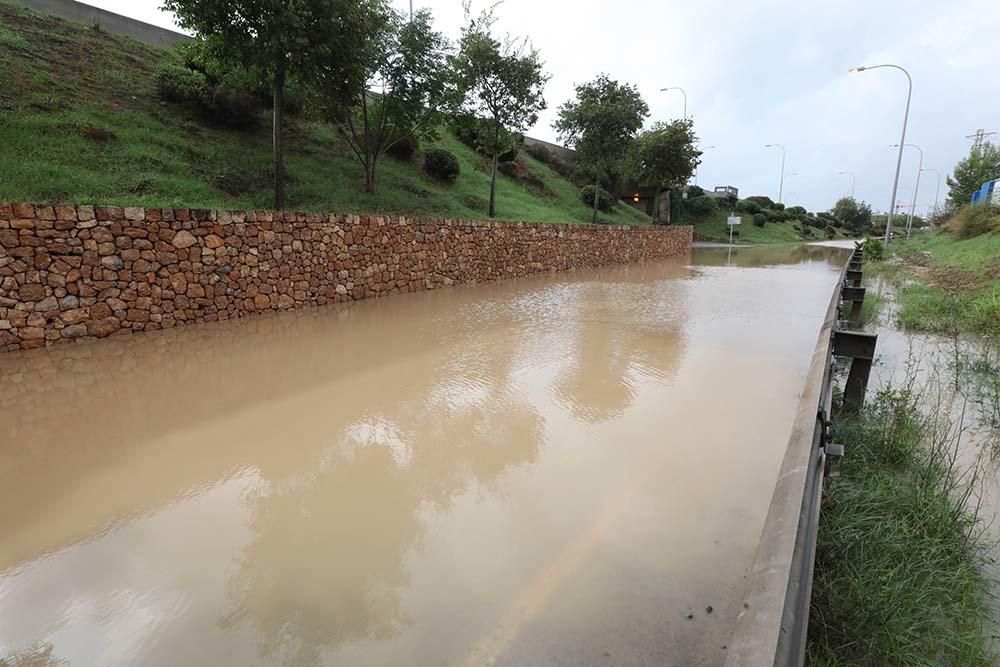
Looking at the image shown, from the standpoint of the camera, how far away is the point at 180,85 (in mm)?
13164

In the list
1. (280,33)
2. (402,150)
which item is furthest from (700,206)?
(280,33)

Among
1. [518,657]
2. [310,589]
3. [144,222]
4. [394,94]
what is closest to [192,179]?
[144,222]

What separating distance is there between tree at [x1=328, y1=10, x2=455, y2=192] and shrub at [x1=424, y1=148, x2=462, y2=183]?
12.2ft

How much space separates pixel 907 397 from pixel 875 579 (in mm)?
2666

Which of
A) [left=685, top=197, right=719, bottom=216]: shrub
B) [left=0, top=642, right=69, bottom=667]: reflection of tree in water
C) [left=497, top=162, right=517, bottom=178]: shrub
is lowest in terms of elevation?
[left=0, top=642, right=69, bottom=667]: reflection of tree in water

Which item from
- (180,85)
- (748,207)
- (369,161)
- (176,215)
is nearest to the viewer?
(176,215)

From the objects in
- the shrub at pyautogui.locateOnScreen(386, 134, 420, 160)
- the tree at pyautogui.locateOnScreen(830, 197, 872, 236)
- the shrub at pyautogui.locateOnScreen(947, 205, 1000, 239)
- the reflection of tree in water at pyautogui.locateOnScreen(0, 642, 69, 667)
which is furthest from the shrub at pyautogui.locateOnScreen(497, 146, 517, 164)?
the tree at pyautogui.locateOnScreen(830, 197, 872, 236)

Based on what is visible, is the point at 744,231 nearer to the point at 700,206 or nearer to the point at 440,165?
the point at 700,206

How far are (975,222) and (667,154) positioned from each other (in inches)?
554

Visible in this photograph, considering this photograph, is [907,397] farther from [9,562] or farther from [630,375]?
[9,562]

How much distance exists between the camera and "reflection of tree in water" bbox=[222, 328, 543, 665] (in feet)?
7.04

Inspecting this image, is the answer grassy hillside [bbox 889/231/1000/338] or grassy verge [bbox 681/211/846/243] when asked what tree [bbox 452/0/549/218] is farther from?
grassy verge [bbox 681/211/846/243]

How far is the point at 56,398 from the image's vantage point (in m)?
4.47

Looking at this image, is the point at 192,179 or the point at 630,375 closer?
the point at 630,375
